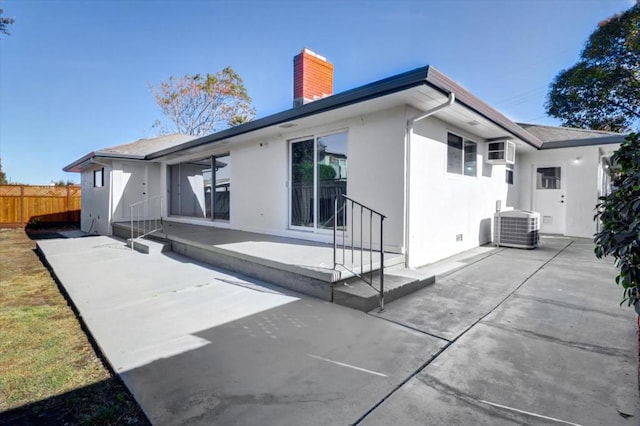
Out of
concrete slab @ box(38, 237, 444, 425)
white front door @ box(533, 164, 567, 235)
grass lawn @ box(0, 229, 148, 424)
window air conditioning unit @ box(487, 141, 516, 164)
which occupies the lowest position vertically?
grass lawn @ box(0, 229, 148, 424)

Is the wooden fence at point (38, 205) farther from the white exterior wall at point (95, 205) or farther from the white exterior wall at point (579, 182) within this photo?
the white exterior wall at point (579, 182)

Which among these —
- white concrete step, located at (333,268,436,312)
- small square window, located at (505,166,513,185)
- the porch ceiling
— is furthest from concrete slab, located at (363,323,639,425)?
small square window, located at (505,166,513,185)

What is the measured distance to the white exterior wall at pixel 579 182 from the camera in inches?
332

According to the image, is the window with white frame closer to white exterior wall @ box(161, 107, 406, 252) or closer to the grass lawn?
white exterior wall @ box(161, 107, 406, 252)

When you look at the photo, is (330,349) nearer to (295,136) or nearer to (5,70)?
(295,136)

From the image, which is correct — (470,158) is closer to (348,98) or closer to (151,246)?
(348,98)

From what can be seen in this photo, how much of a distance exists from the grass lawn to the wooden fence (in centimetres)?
1447

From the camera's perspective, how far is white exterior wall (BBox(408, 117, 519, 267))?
499 cm

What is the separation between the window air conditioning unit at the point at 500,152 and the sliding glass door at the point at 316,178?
3928mm

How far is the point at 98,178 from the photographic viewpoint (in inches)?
470

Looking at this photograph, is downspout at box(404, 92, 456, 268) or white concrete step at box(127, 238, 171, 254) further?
white concrete step at box(127, 238, 171, 254)

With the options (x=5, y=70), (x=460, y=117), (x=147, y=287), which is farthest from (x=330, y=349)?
(x=5, y=70)

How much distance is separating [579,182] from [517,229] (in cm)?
362

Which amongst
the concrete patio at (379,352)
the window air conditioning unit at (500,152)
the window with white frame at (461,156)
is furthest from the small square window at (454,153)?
the concrete patio at (379,352)
